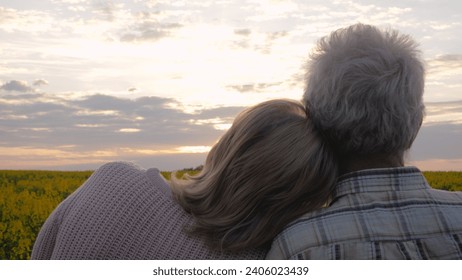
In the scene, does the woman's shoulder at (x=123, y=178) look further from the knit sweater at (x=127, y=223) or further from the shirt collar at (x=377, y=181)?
the shirt collar at (x=377, y=181)

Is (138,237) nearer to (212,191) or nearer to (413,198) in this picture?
(212,191)

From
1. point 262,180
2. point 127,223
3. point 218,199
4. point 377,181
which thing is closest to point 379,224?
point 377,181

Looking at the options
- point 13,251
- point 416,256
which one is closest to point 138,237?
point 416,256

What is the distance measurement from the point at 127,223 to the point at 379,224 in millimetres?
978

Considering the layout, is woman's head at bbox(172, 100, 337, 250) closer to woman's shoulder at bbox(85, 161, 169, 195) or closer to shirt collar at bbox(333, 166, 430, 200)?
shirt collar at bbox(333, 166, 430, 200)

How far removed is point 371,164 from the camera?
7.98ft

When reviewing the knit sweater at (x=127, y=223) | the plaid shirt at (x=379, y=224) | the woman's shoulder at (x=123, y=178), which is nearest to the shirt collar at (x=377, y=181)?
the plaid shirt at (x=379, y=224)

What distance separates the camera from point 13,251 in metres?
5.60

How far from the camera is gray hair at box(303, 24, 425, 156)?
2295 mm

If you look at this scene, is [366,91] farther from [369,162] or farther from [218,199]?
[218,199]

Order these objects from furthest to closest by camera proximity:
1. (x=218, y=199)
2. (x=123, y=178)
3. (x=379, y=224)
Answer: (x=123, y=178) < (x=218, y=199) < (x=379, y=224)

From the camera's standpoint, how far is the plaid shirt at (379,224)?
2242mm

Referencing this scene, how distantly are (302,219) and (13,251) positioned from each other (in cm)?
405

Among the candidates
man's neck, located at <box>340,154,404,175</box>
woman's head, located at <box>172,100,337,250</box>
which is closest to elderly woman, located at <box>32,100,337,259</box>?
woman's head, located at <box>172,100,337,250</box>
